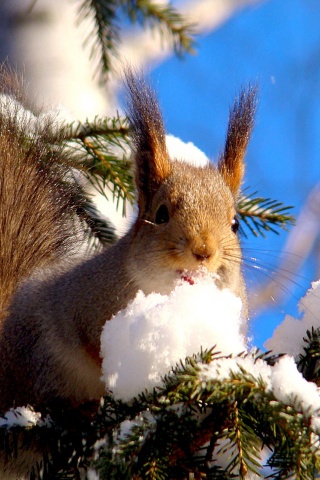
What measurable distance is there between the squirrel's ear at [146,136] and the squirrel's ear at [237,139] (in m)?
0.14

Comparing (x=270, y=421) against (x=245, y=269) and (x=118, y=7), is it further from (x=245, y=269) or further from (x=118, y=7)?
(x=118, y=7)

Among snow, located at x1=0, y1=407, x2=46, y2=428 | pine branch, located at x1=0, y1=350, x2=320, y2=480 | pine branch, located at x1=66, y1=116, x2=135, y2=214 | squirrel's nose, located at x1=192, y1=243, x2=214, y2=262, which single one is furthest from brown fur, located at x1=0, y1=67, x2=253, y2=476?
pine branch, located at x1=0, y1=350, x2=320, y2=480

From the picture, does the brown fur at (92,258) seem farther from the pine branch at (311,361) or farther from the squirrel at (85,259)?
the pine branch at (311,361)

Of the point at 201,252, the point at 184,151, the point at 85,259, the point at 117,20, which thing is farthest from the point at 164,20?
the point at 201,252

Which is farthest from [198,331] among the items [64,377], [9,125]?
[9,125]

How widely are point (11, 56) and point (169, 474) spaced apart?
1420 mm

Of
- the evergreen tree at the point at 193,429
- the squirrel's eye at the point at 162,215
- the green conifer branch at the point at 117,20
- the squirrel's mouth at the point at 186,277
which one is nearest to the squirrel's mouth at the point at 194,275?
the squirrel's mouth at the point at 186,277

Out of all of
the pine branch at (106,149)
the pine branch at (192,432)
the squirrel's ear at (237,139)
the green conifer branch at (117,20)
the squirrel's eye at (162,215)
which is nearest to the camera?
the pine branch at (192,432)

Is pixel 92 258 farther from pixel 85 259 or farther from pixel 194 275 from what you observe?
pixel 194 275

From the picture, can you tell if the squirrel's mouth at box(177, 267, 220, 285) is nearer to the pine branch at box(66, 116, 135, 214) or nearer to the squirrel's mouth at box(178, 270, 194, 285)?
the squirrel's mouth at box(178, 270, 194, 285)

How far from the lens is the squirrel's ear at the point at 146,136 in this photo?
125 centimetres

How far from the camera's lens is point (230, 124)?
4.35 ft

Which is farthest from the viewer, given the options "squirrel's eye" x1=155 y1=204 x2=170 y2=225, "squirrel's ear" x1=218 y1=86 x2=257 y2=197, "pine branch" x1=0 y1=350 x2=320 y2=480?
"squirrel's ear" x1=218 y1=86 x2=257 y2=197

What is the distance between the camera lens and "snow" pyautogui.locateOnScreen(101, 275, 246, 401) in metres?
0.77
